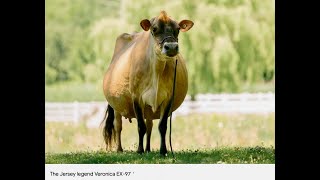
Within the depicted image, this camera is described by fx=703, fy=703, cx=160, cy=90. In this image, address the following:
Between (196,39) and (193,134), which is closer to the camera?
(193,134)

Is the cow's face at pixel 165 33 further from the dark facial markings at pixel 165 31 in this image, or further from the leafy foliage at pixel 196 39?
the leafy foliage at pixel 196 39

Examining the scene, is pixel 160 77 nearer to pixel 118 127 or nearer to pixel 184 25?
pixel 184 25

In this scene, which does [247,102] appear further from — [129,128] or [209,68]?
[129,128]

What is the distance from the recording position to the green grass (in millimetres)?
11539

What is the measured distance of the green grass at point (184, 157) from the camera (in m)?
11.5

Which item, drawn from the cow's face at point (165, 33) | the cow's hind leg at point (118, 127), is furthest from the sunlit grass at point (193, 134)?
the cow's face at point (165, 33)

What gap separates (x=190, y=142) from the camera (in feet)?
44.0

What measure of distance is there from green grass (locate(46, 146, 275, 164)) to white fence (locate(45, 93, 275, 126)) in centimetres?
234

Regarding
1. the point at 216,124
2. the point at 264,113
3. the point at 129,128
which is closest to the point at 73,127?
the point at 129,128

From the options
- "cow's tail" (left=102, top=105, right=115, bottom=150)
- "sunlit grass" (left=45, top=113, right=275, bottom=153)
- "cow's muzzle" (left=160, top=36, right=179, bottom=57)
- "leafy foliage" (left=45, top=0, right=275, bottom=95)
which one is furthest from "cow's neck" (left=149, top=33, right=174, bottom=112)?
"leafy foliage" (left=45, top=0, right=275, bottom=95)

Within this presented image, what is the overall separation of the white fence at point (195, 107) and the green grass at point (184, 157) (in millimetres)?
2337

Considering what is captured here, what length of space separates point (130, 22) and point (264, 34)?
10.7ft

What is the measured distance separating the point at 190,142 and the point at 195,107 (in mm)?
2574

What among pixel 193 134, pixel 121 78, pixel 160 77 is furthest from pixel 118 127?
pixel 160 77
